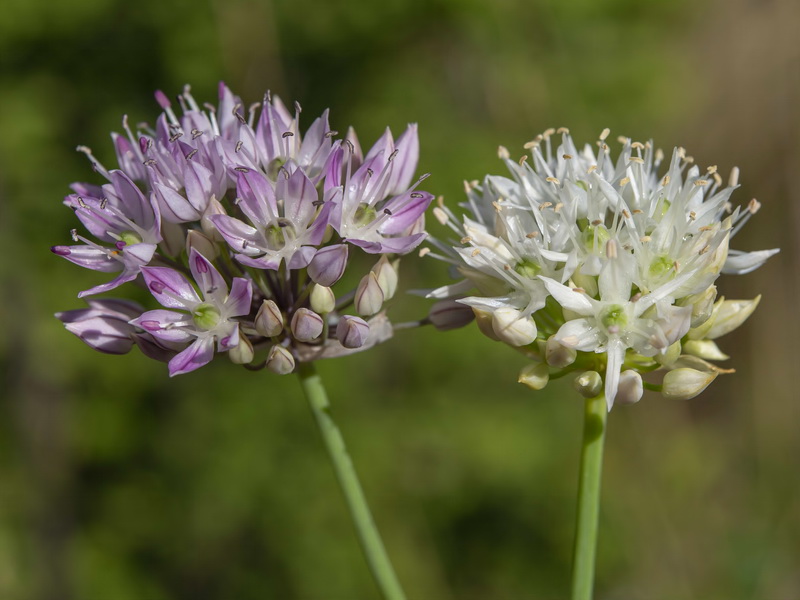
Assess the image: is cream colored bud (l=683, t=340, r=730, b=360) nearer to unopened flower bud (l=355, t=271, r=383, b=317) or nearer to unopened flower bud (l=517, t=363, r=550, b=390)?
unopened flower bud (l=517, t=363, r=550, b=390)

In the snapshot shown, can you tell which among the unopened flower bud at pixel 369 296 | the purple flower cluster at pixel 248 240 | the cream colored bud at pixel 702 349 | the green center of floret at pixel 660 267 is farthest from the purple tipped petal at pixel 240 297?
the cream colored bud at pixel 702 349

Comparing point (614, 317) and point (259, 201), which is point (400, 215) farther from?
point (614, 317)

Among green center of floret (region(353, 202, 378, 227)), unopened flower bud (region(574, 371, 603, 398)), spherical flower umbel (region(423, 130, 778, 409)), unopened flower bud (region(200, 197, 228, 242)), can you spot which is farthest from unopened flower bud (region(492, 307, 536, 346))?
unopened flower bud (region(200, 197, 228, 242))

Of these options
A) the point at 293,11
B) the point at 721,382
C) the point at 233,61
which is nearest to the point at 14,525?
the point at 233,61

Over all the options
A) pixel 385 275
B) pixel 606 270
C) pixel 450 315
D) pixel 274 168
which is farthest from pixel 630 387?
pixel 274 168

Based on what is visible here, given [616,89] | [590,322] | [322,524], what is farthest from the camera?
[616,89]

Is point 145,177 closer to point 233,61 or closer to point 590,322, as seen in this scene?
point 590,322

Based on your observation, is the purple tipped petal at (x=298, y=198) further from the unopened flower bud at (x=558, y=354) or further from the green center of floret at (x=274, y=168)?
the unopened flower bud at (x=558, y=354)
